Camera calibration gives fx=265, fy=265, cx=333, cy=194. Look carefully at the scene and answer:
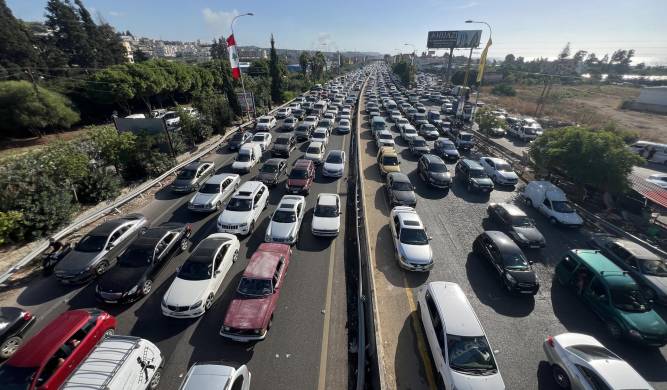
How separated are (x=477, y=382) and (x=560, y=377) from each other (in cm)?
314

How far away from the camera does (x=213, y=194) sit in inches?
658

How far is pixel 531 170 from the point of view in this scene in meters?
24.1

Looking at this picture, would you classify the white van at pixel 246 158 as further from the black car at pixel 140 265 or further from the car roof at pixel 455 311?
the car roof at pixel 455 311

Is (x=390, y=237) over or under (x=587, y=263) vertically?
under

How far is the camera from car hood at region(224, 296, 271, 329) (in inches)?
347

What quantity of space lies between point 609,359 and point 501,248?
4.94 metres

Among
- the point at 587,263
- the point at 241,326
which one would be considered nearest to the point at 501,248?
the point at 587,263

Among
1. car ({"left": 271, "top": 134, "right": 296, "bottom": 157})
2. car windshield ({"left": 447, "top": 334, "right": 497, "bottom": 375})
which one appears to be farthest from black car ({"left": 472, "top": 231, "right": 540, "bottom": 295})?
car ({"left": 271, "top": 134, "right": 296, "bottom": 157})

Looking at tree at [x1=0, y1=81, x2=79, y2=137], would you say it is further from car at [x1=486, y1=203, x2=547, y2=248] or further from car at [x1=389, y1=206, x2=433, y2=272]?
car at [x1=486, y1=203, x2=547, y2=248]

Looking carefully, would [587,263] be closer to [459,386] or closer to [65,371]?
[459,386]

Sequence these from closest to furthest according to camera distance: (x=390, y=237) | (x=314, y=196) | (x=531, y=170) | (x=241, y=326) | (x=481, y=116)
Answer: (x=241, y=326) → (x=390, y=237) → (x=314, y=196) → (x=531, y=170) → (x=481, y=116)

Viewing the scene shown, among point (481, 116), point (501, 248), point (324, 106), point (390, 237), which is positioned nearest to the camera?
point (501, 248)

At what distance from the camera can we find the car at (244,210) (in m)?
14.1

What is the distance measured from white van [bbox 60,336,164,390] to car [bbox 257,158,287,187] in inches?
507
